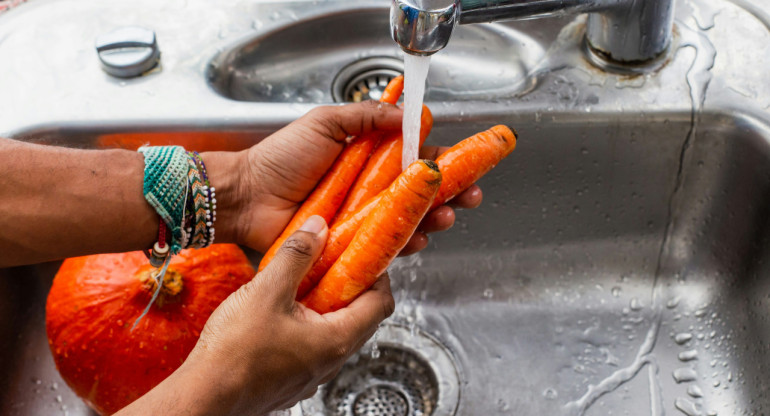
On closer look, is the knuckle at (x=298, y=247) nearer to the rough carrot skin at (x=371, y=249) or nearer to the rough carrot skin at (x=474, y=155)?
the rough carrot skin at (x=371, y=249)

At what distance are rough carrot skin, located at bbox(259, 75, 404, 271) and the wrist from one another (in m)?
0.07

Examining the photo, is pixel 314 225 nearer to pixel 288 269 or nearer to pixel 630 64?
pixel 288 269

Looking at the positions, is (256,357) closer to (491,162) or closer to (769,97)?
(491,162)

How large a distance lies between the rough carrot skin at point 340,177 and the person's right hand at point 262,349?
0.53 ft

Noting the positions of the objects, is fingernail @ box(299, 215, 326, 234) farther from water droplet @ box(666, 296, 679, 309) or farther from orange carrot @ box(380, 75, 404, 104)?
water droplet @ box(666, 296, 679, 309)

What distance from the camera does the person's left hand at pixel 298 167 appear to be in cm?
89

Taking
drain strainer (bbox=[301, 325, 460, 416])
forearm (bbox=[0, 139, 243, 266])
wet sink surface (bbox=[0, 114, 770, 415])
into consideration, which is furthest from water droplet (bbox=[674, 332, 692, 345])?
forearm (bbox=[0, 139, 243, 266])

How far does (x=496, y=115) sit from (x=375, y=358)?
1.45 feet

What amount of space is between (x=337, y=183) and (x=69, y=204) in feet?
1.14

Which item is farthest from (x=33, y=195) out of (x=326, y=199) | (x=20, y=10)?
(x=20, y=10)

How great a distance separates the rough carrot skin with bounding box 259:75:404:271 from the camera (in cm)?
91

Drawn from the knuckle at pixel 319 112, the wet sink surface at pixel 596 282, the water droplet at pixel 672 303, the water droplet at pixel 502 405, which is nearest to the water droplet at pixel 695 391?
the wet sink surface at pixel 596 282

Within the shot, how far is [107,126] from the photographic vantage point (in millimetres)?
970

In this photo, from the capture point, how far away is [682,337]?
1.03 meters
